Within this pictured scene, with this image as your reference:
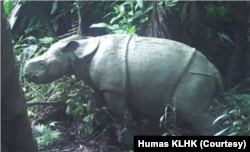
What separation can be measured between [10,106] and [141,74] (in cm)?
92

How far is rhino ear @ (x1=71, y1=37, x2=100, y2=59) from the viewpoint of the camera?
131 inches

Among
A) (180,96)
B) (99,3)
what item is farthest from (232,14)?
(180,96)

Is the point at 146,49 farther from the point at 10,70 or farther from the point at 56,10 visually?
the point at 56,10

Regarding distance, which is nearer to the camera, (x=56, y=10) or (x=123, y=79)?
(x=123, y=79)

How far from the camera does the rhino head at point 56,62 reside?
3.33 metres

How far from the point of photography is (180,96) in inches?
125

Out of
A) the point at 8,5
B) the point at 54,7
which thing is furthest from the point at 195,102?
the point at 8,5

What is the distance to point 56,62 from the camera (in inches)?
131

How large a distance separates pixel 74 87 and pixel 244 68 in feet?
4.68

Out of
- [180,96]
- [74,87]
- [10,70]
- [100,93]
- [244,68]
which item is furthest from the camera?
[244,68]

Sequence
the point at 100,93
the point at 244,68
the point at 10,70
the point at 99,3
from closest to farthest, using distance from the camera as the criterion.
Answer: the point at 10,70, the point at 100,93, the point at 244,68, the point at 99,3

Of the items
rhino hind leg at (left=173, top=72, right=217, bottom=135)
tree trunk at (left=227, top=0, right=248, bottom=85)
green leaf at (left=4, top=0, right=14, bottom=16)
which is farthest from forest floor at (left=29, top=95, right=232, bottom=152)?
green leaf at (left=4, top=0, right=14, bottom=16)

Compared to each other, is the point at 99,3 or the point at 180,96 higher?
the point at 99,3

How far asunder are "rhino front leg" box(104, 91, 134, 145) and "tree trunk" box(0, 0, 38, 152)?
61 centimetres
